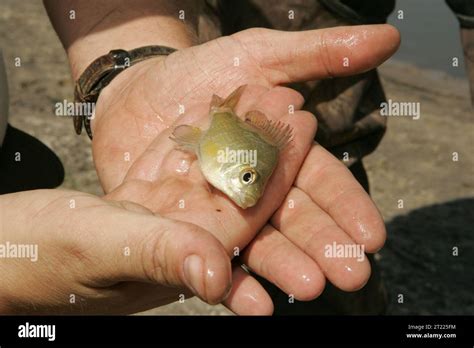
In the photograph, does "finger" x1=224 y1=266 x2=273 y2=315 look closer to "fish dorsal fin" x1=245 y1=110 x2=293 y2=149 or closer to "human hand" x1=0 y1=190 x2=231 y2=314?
"human hand" x1=0 y1=190 x2=231 y2=314

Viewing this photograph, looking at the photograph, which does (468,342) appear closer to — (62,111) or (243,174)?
(243,174)

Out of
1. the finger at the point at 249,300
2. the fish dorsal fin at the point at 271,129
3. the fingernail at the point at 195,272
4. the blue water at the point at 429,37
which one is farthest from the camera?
the blue water at the point at 429,37

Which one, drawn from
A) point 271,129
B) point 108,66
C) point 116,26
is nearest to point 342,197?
point 271,129

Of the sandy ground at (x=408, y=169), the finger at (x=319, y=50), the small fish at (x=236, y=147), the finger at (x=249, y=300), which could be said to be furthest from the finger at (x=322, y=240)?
the sandy ground at (x=408, y=169)

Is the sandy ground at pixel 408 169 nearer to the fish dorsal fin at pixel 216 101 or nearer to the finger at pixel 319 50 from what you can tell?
the fish dorsal fin at pixel 216 101

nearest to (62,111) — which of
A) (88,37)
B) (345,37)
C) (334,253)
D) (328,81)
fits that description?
(88,37)

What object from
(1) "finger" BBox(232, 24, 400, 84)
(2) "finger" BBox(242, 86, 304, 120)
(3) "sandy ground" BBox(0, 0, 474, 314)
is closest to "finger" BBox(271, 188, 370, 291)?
(2) "finger" BBox(242, 86, 304, 120)
